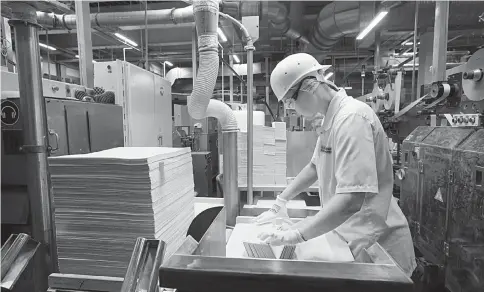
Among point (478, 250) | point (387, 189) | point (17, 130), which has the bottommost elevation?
point (478, 250)

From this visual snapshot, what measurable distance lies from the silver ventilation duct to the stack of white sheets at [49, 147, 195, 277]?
4.30m

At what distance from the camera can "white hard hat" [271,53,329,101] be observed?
128 cm

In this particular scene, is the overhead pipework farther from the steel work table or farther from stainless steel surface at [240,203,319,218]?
the steel work table

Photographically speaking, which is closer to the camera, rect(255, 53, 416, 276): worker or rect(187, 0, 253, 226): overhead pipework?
rect(255, 53, 416, 276): worker

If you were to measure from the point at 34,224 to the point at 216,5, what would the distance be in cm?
133

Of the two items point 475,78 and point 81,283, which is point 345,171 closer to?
point 81,283

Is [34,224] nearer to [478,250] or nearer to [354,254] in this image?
[354,254]

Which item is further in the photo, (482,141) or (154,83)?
(154,83)

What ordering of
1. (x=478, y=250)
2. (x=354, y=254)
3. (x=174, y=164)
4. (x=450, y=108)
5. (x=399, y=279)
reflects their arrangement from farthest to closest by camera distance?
(x=450, y=108) → (x=478, y=250) → (x=174, y=164) → (x=354, y=254) → (x=399, y=279)

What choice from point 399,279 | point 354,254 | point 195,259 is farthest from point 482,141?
point 195,259

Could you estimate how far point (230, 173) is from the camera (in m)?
1.72

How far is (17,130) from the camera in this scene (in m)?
1.67

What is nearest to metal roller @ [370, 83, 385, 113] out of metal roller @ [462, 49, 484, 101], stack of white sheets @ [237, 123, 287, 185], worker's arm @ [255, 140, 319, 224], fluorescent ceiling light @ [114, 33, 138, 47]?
metal roller @ [462, 49, 484, 101]

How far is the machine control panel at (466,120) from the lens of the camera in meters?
2.19
